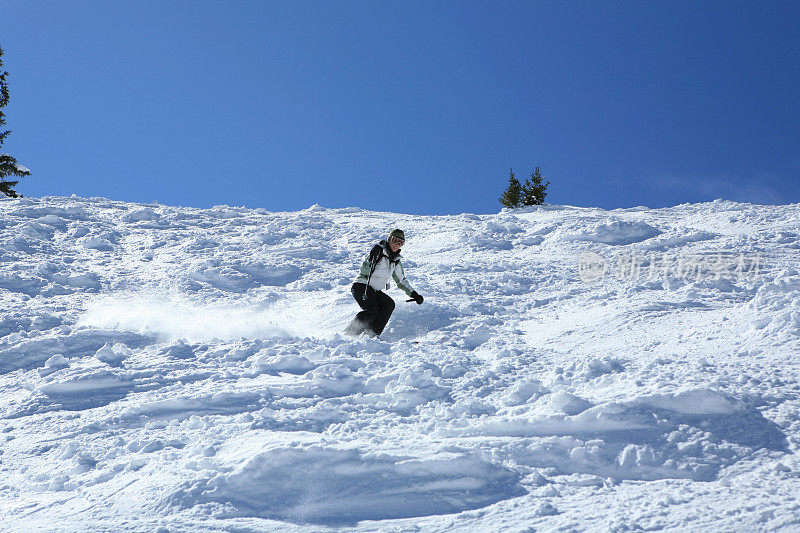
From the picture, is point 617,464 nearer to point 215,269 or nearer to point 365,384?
point 365,384

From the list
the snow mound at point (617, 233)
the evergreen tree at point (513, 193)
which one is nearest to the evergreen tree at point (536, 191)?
the evergreen tree at point (513, 193)

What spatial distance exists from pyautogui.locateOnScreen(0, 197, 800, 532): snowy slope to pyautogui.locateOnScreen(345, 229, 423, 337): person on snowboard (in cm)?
37

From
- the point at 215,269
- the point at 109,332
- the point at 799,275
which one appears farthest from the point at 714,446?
the point at 215,269

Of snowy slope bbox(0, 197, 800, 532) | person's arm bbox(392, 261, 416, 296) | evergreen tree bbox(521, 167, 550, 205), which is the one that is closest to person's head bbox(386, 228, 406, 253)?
person's arm bbox(392, 261, 416, 296)

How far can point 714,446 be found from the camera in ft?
12.5

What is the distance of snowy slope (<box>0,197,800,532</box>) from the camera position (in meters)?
3.38

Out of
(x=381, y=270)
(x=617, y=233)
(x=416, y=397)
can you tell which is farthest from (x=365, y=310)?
(x=617, y=233)

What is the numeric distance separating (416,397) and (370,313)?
262 cm

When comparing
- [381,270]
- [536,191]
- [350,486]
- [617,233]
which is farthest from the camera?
[536,191]

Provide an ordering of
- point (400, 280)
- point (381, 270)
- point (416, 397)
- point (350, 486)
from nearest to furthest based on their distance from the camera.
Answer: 1. point (350, 486)
2. point (416, 397)
3. point (381, 270)
4. point (400, 280)

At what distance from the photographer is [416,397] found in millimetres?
4910

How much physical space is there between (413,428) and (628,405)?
159 cm

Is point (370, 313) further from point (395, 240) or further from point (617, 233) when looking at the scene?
point (617, 233)

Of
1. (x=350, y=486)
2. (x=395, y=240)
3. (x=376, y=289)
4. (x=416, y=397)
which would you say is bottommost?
(x=350, y=486)
